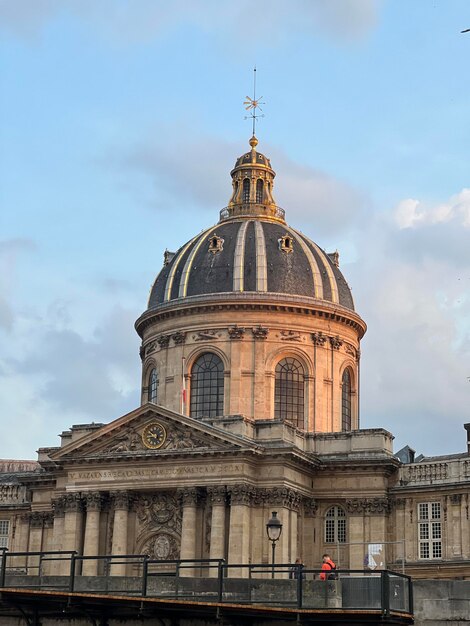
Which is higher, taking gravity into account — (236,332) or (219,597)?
(236,332)

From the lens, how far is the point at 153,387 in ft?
263

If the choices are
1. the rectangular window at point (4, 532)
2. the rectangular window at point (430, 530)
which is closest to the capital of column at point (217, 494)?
the rectangular window at point (430, 530)

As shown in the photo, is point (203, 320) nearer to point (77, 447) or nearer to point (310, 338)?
point (310, 338)

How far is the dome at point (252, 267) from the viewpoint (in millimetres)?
78312

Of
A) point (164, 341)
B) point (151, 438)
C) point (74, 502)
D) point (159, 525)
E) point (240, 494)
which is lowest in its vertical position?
point (159, 525)

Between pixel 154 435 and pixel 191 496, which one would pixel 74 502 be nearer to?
pixel 154 435

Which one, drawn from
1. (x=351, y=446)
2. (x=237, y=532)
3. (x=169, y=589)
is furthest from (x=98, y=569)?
(x=169, y=589)

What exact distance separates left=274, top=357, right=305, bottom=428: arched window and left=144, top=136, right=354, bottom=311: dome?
14.0 feet

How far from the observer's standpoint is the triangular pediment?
66.9 meters

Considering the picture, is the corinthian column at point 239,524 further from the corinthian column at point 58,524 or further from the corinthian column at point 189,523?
the corinthian column at point 58,524

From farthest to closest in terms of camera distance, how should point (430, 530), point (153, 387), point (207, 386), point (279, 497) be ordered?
point (153, 387), point (207, 386), point (430, 530), point (279, 497)

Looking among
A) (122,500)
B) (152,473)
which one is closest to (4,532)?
(122,500)

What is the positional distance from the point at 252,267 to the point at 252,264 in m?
0.27

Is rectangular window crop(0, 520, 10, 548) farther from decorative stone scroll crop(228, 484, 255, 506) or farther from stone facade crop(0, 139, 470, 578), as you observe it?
decorative stone scroll crop(228, 484, 255, 506)
